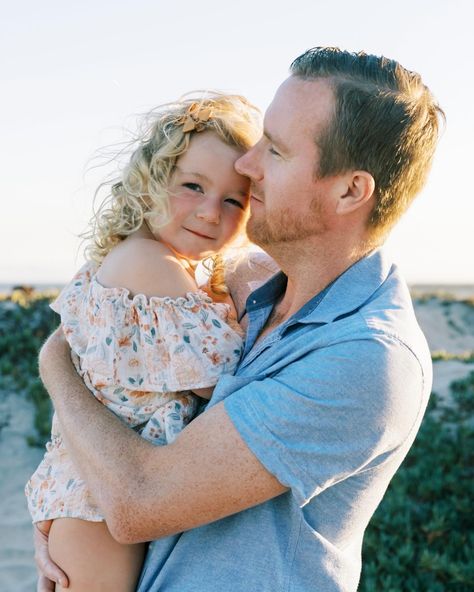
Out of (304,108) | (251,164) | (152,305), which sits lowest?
(152,305)

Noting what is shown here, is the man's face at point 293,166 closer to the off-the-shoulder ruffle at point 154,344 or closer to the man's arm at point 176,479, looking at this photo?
the off-the-shoulder ruffle at point 154,344

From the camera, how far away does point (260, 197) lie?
2.97m

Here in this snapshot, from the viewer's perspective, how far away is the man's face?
2871mm

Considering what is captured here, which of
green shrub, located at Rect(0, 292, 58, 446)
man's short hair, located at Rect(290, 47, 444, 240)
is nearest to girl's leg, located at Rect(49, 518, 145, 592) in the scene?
man's short hair, located at Rect(290, 47, 444, 240)

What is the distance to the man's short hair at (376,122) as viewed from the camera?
2832 mm

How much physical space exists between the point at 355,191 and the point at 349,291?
1.27 ft

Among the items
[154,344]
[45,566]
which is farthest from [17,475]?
[154,344]

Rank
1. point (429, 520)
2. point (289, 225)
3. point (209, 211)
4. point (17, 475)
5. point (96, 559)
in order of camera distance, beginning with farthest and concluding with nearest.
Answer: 1. point (17, 475)
2. point (429, 520)
3. point (209, 211)
4. point (289, 225)
5. point (96, 559)

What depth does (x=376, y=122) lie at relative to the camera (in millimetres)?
2826

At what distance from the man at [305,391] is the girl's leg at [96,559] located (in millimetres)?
71

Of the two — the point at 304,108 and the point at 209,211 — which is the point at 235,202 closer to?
the point at 209,211

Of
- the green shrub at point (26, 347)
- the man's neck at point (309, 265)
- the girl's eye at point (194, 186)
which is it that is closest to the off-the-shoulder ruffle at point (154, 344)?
the man's neck at point (309, 265)

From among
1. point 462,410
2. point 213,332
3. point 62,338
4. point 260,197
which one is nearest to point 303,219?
point 260,197

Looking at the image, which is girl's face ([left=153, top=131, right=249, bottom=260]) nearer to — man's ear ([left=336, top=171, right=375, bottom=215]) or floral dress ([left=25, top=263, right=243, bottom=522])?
floral dress ([left=25, top=263, right=243, bottom=522])
